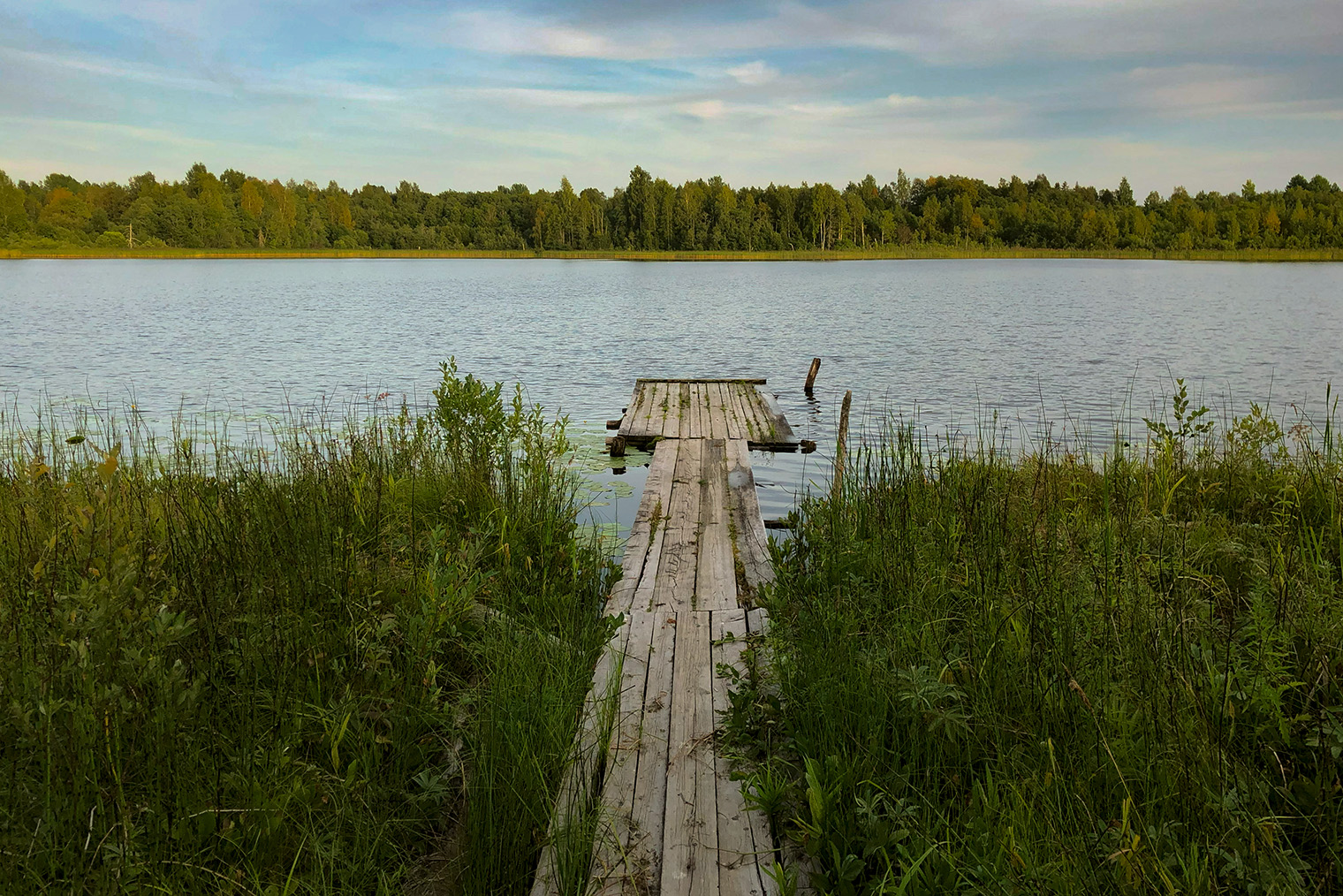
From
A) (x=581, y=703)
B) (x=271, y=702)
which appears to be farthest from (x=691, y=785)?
(x=271, y=702)

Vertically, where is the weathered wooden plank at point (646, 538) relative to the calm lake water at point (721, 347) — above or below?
below

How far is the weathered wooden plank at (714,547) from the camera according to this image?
4.95 meters

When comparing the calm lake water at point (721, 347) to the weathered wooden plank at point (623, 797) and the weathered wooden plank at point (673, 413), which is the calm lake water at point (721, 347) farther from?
the weathered wooden plank at point (623, 797)

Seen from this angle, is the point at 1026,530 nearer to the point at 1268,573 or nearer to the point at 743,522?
the point at 1268,573

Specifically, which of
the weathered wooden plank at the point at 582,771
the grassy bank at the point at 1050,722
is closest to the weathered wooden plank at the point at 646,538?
the weathered wooden plank at the point at 582,771

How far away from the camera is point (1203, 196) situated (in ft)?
352

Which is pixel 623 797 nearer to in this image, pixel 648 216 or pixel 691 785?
pixel 691 785

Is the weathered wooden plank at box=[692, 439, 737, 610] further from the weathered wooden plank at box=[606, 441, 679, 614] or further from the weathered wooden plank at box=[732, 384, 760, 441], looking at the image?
the weathered wooden plank at box=[732, 384, 760, 441]

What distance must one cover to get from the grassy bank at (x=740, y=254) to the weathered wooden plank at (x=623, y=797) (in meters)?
96.6

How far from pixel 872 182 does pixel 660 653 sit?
456ft

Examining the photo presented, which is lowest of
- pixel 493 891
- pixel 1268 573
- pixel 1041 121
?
pixel 493 891

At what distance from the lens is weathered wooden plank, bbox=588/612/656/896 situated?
253 cm

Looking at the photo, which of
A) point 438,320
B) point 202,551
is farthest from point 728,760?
point 438,320

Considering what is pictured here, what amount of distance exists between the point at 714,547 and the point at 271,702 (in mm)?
3460
